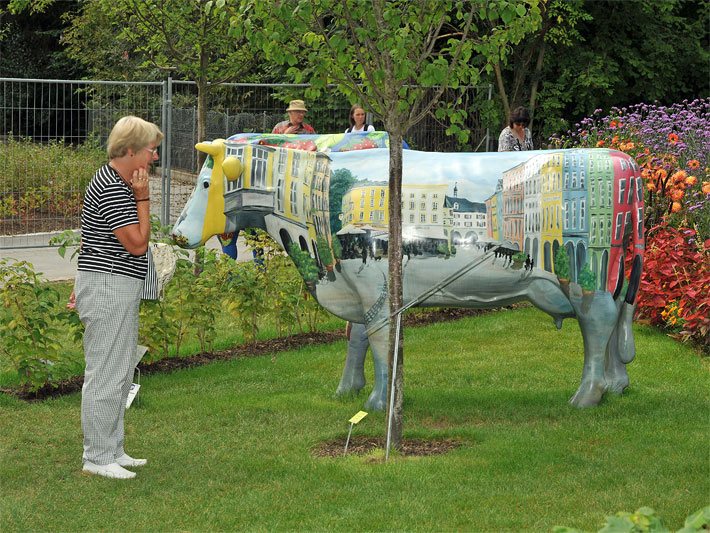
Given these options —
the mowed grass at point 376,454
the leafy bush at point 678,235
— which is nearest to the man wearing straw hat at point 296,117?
the leafy bush at point 678,235

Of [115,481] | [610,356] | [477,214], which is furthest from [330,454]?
[610,356]

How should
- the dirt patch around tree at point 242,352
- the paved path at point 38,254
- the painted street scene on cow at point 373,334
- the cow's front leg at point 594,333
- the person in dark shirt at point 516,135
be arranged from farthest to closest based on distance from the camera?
1. the paved path at point 38,254
2. the person in dark shirt at point 516,135
3. the dirt patch around tree at point 242,352
4. the cow's front leg at point 594,333
5. the painted street scene on cow at point 373,334

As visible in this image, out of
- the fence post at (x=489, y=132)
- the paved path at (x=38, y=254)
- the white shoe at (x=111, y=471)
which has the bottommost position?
the white shoe at (x=111, y=471)

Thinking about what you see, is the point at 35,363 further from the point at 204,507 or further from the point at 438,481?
the point at 438,481

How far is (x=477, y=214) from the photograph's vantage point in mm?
7133

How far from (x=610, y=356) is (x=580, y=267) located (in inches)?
37.5

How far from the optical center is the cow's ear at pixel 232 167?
7.16 m

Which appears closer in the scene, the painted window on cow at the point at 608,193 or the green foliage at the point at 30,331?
the painted window on cow at the point at 608,193

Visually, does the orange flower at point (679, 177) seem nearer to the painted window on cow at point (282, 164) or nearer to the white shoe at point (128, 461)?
the painted window on cow at point (282, 164)

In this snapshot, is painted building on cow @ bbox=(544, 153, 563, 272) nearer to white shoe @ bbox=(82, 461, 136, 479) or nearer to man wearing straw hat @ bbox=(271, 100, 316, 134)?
white shoe @ bbox=(82, 461, 136, 479)

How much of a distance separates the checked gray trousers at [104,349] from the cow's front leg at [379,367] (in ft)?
5.61

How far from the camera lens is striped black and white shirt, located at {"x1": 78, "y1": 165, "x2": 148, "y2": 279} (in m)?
5.96

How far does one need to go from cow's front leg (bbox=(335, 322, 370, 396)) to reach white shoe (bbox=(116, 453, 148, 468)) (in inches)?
76.0

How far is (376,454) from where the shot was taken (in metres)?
6.36
